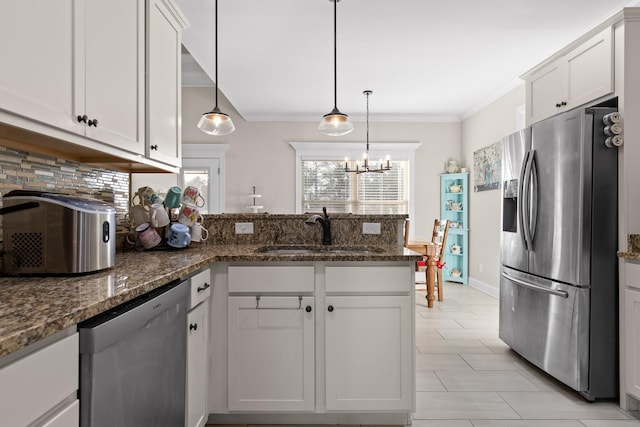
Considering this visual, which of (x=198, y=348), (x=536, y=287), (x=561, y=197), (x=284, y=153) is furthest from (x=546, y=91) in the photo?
(x=284, y=153)

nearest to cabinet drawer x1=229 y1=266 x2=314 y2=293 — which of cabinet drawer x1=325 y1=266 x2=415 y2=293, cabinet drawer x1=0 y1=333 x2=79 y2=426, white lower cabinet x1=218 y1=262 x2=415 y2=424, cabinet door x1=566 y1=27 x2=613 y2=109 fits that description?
white lower cabinet x1=218 y1=262 x2=415 y2=424

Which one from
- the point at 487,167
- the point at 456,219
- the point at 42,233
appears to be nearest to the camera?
the point at 42,233

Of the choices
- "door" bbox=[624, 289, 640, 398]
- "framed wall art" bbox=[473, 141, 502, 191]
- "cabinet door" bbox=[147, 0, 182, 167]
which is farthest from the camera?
"framed wall art" bbox=[473, 141, 502, 191]

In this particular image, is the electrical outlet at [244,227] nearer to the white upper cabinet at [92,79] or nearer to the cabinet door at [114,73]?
the white upper cabinet at [92,79]

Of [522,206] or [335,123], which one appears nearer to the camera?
[335,123]

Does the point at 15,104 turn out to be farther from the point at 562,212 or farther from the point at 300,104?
the point at 300,104

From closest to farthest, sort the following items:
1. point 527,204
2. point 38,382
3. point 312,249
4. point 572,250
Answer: point 38,382 < point 572,250 < point 312,249 < point 527,204

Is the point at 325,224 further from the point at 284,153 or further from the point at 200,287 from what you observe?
the point at 284,153

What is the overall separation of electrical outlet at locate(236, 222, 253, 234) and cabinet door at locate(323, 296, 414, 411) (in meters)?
0.91

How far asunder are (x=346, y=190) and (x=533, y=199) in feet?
13.1

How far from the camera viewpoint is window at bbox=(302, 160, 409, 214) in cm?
659

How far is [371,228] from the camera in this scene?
273cm

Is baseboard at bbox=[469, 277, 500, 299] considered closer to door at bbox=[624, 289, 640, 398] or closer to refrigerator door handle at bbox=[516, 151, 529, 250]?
refrigerator door handle at bbox=[516, 151, 529, 250]

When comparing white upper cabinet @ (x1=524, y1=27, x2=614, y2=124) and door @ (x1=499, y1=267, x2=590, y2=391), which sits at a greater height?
white upper cabinet @ (x1=524, y1=27, x2=614, y2=124)
